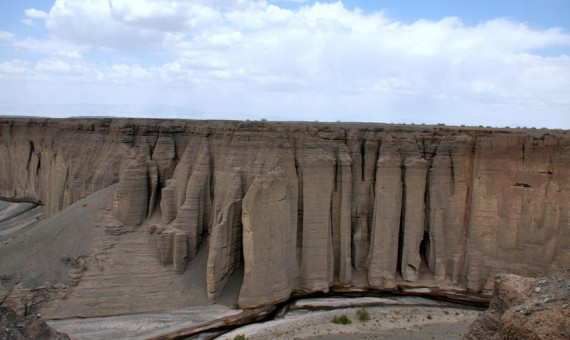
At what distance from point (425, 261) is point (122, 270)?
1581cm

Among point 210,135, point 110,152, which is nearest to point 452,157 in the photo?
point 210,135

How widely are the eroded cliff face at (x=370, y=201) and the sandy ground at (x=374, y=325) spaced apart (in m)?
1.77

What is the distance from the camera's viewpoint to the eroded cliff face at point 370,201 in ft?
68.7

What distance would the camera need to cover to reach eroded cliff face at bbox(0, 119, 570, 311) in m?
20.9

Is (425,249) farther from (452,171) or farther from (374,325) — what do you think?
(374,325)

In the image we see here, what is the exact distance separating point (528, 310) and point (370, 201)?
47.4ft

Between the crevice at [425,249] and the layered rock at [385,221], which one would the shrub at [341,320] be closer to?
the layered rock at [385,221]

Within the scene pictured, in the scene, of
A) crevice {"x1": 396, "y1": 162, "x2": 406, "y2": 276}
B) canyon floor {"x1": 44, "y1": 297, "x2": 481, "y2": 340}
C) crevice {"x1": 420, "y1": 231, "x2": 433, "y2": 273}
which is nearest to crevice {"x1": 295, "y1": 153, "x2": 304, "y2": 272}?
canyon floor {"x1": 44, "y1": 297, "x2": 481, "y2": 340}

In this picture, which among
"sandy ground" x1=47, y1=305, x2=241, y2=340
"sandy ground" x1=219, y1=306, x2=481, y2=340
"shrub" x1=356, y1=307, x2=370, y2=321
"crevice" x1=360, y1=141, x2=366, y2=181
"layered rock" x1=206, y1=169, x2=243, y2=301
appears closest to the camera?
"sandy ground" x1=47, y1=305, x2=241, y2=340

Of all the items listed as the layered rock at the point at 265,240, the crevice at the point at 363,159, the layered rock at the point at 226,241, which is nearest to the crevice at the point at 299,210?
the layered rock at the point at 265,240

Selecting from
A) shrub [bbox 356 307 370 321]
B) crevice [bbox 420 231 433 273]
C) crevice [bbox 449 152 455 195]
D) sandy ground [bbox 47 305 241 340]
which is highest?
crevice [bbox 449 152 455 195]

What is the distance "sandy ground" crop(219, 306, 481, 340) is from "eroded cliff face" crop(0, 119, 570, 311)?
1.77m

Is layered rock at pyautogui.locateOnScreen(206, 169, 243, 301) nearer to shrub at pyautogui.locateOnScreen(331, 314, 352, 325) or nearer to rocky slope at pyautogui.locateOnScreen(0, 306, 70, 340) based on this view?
shrub at pyautogui.locateOnScreen(331, 314, 352, 325)

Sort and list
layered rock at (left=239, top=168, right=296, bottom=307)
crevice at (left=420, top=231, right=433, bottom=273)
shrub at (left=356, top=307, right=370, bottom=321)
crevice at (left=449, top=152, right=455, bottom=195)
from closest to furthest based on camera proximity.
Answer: shrub at (left=356, top=307, right=370, bottom=321), layered rock at (left=239, top=168, right=296, bottom=307), crevice at (left=449, top=152, right=455, bottom=195), crevice at (left=420, top=231, right=433, bottom=273)
